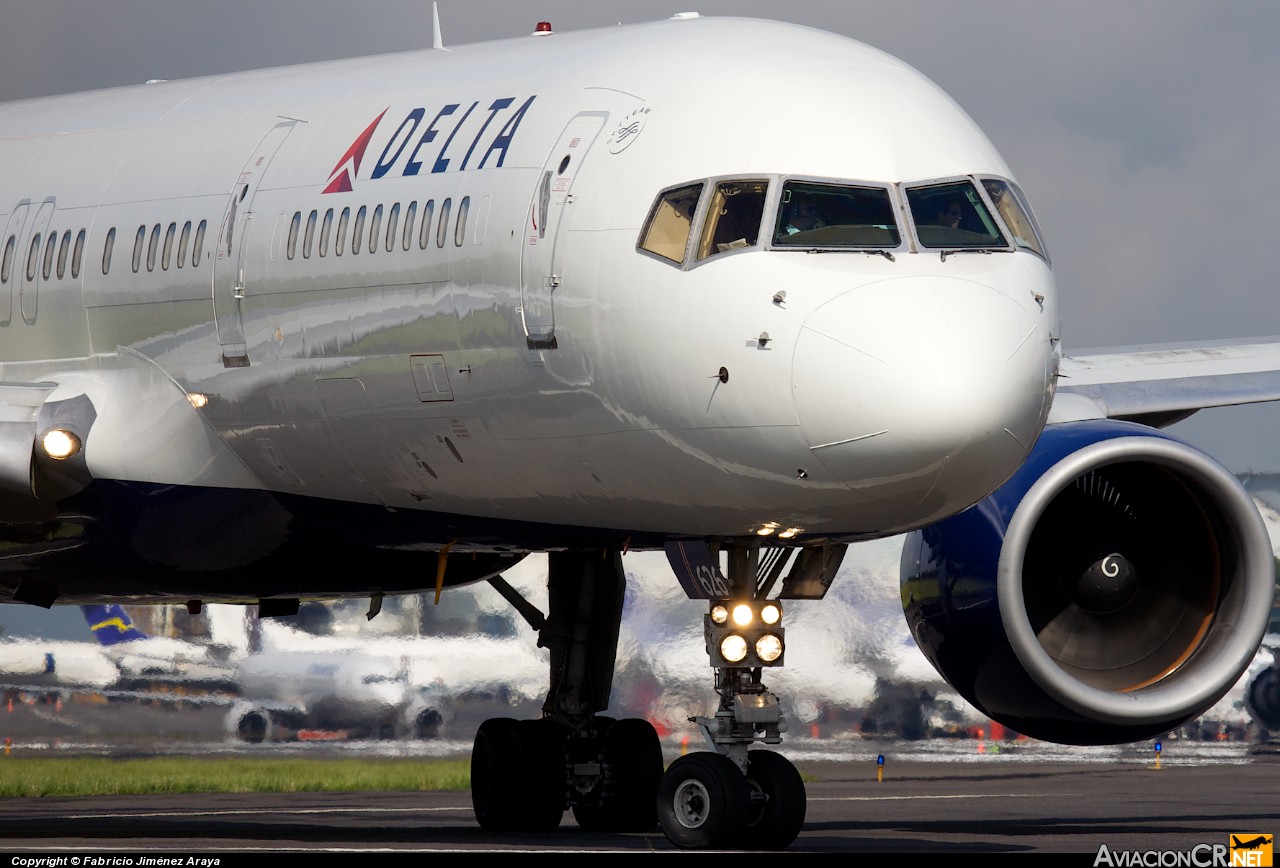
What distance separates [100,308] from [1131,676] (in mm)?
6966

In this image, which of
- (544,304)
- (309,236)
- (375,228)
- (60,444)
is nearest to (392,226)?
(375,228)

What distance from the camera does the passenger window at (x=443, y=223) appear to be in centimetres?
1359

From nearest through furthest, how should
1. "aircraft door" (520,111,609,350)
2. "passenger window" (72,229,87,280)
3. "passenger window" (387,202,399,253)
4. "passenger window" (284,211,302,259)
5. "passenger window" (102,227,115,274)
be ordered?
"aircraft door" (520,111,609,350) → "passenger window" (387,202,399,253) → "passenger window" (284,211,302,259) → "passenger window" (102,227,115,274) → "passenger window" (72,229,87,280)

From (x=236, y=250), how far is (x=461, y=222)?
6.79 ft

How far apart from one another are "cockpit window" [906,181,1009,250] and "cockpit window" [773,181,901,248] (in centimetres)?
16

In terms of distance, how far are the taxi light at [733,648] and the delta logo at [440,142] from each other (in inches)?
114

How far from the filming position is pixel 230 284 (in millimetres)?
14883

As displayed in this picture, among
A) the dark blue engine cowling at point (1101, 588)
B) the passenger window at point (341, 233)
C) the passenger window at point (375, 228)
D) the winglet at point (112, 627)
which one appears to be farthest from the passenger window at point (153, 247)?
the winglet at point (112, 627)

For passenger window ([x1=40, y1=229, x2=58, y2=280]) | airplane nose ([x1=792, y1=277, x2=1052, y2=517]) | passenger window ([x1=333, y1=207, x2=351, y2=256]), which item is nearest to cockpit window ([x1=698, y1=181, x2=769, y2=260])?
airplane nose ([x1=792, y1=277, x2=1052, y2=517])

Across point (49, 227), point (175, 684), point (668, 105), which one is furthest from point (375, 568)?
point (175, 684)

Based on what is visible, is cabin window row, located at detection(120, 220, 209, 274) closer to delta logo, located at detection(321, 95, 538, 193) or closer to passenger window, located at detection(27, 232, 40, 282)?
passenger window, located at detection(27, 232, 40, 282)

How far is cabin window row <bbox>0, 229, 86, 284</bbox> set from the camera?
16.2 meters

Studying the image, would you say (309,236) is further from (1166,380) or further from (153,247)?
(1166,380)
